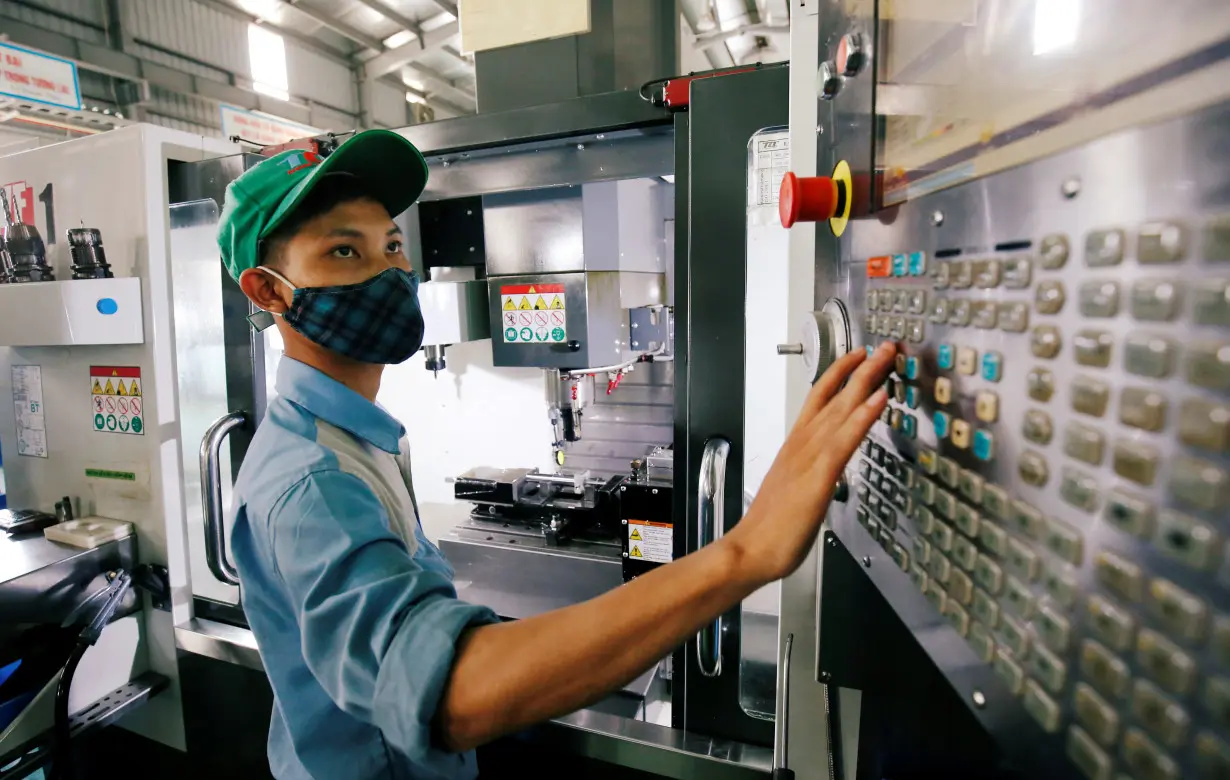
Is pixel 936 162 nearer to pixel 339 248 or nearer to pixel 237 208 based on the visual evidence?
pixel 339 248

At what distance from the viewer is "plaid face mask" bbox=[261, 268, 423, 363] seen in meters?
0.86

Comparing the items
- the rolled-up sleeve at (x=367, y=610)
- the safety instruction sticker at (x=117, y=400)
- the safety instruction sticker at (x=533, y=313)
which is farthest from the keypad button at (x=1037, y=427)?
the safety instruction sticker at (x=117, y=400)

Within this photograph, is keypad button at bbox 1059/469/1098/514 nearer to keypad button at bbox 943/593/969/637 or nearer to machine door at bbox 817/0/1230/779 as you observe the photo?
machine door at bbox 817/0/1230/779

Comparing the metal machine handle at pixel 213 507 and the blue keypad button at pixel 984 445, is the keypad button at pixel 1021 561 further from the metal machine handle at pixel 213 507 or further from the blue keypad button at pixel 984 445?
the metal machine handle at pixel 213 507

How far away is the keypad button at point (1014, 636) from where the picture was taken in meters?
0.36

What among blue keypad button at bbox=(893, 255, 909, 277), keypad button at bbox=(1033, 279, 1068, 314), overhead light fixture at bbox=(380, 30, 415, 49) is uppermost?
overhead light fixture at bbox=(380, 30, 415, 49)

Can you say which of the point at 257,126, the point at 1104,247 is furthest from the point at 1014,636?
the point at 257,126

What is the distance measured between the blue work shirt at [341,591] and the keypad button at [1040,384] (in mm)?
469

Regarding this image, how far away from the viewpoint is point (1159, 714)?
272 mm

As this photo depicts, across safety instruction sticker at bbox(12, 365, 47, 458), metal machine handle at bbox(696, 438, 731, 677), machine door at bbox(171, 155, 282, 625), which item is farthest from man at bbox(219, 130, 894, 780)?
safety instruction sticker at bbox(12, 365, 47, 458)

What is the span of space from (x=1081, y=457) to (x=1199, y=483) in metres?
0.06

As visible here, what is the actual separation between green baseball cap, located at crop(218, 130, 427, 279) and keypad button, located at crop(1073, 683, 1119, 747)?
92 cm

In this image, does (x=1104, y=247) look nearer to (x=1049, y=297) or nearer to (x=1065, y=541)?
(x=1049, y=297)

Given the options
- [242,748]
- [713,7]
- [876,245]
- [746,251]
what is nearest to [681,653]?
[746,251]
